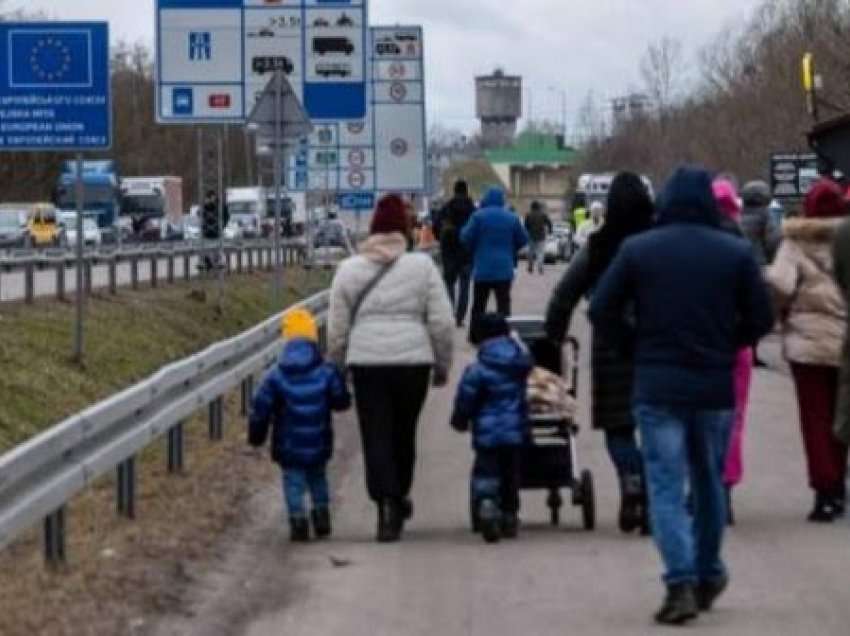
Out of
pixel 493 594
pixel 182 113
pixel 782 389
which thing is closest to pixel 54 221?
pixel 182 113

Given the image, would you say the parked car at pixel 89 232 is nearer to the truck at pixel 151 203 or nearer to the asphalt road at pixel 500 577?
the truck at pixel 151 203

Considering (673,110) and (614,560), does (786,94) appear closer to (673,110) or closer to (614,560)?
(673,110)

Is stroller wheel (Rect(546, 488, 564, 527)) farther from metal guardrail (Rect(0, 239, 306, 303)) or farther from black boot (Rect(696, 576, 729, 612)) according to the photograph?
metal guardrail (Rect(0, 239, 306, 303))

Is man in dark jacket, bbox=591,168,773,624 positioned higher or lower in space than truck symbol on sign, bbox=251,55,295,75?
lower

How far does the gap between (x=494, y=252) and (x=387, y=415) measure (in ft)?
44.2

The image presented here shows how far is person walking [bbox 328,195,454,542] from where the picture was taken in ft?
45.0

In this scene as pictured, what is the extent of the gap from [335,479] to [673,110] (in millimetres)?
107293

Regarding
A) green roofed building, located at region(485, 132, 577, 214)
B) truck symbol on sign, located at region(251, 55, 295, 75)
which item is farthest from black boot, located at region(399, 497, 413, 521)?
Answer: green roofed building, located at region(485, 132, 577, 214)

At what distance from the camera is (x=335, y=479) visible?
1698cm

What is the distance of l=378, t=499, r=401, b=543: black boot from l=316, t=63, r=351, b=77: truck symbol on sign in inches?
725

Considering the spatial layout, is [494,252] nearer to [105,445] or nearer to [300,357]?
[300,357]

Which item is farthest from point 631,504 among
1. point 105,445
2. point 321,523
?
point 105,445

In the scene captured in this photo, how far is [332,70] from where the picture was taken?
105 ft

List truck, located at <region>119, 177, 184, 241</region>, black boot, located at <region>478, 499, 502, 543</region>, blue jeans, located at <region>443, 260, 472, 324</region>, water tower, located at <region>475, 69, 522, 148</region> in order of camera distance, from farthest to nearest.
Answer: water tower, located at <region>475, 69, 522, 148</region>
truck, located at <region>119, 177, 184, 241</region>
blue jeans, located at <region>443, 260, 472, 324</region>
black boot, located at <region>478, 499, 502, 543</region>
